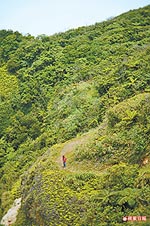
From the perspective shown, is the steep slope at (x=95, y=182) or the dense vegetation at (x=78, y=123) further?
the dense vegetation at (x=78, y=123)

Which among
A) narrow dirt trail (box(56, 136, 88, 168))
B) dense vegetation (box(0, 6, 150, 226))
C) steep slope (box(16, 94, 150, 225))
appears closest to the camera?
steep slope (box(16, 94, 150, 225))

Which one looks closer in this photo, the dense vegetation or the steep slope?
the steep slope

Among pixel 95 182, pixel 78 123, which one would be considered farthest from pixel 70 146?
pixel 95 182

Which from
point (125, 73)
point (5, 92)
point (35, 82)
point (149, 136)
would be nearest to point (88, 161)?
point (149, 136)

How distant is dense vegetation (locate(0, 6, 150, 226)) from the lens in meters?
15.8

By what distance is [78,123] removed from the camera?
25.9 m

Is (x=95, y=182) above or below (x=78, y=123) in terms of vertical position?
below

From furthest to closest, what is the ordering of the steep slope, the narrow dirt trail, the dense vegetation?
1. the narrow dirt trail
2. the dense vegetation
3. the steep slope

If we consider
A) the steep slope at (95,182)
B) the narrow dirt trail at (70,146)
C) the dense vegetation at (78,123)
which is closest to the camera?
the steep slope at (95,182)

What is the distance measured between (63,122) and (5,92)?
1604 centimetres

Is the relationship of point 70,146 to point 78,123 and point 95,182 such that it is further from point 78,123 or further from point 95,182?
point 95,182

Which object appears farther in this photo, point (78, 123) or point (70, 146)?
point (78, 123)

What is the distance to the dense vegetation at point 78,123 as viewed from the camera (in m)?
15.8

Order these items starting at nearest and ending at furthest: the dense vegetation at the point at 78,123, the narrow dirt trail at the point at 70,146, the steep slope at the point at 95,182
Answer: the steep slope at the point at 95,182 < the dense vegetation at the point at 78,123 < the narrow dirt trail at the point at 70,146
